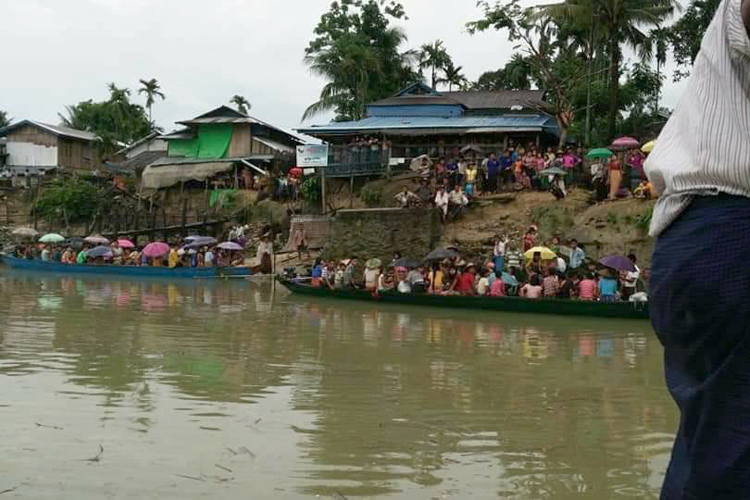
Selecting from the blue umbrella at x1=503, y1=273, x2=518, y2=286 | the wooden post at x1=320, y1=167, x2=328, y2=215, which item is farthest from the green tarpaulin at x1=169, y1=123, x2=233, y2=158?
the blue umbrella at x1=503, y1=273, x2=518, y2=286

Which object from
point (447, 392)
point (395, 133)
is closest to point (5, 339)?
point (447, 392)

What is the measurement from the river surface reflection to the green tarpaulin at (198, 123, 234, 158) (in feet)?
69.3

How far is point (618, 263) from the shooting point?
650 inches

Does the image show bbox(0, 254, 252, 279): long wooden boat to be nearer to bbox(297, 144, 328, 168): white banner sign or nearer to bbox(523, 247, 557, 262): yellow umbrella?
bbox(297, 144, 328, 168): white banner sign

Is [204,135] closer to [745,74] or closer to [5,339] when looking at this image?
[5,339]

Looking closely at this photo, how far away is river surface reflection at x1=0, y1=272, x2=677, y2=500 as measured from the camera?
5164 millimetres

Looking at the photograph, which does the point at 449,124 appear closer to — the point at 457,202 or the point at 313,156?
the point at 313,156

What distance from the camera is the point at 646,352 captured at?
11961 mm

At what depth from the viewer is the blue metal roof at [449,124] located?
26562 millimetres

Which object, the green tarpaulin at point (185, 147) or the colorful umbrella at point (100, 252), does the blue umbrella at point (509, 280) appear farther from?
the green tarpaulin at point (185, 147)

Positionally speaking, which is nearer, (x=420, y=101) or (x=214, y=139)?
(x=420, y=101)

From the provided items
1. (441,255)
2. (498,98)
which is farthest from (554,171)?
(498,98)

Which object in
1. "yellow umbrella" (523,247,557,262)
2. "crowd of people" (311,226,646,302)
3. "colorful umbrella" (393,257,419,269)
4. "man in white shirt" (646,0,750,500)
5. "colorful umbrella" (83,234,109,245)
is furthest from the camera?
"colorful umbrella" (83,234,109,245)

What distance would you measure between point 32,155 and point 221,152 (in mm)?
11621
